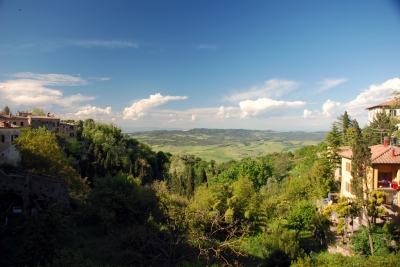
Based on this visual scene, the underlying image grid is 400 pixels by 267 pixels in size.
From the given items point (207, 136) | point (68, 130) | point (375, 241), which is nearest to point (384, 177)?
point (375, 241)

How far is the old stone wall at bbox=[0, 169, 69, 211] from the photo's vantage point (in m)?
15.4

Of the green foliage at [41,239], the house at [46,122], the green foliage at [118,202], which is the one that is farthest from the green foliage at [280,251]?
the house at [46,122]

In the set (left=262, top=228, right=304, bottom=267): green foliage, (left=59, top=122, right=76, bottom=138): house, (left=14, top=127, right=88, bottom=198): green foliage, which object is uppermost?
(left=59, top=122, right=76, bottom=138): house

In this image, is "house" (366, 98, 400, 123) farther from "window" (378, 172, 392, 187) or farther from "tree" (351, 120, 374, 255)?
"tree" (351, 120, 374, 255)

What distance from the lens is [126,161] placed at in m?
42.9

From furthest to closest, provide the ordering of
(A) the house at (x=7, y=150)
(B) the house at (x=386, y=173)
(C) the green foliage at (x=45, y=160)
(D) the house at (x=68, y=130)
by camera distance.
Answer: (D) the house at (x=68, y=130) → (C) the green foliage at (x=45, y=160) → (A) the house at (x=7, y=150) → (B) the house at (x=386, y=173)

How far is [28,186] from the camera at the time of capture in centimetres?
1574

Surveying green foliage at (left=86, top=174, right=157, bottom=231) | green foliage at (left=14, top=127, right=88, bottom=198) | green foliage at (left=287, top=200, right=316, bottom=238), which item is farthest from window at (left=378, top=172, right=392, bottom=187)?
green foliage at (left=14, top=127, right=88, bottom=198)

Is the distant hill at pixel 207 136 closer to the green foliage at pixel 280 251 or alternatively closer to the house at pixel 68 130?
the house at pixel 68 130

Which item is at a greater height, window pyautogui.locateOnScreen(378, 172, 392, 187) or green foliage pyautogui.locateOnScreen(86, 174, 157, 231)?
window pyautogui.locateOnScreen(378, 172, 392, 187)

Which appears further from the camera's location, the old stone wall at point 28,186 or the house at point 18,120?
the house at point 18,120

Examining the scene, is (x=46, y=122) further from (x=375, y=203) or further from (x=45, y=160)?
(x=375, y=203)

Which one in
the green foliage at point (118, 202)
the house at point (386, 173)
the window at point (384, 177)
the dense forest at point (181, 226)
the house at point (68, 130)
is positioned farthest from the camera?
A: the house at point (68, 130)

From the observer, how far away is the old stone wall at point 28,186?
15445mm
